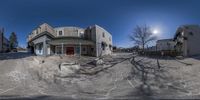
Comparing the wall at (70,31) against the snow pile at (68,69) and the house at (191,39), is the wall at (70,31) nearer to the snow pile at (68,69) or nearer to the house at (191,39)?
the snow pile at (68,69)

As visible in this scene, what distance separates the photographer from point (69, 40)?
36.1 metres

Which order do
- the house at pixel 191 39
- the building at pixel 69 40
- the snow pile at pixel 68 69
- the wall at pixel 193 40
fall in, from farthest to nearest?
the wall at pixel 193 40 < the house at pixel 191 39 < the building at pixel 69 40 < the snow pile at pixel 68 69

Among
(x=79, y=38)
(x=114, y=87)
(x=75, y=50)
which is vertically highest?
(x=79, y=38)

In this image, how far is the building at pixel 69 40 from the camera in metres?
35.4

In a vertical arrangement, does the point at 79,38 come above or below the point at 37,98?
above

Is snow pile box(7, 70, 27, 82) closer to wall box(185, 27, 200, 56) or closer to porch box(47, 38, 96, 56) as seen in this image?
porch box(47, 38, 96, 56)

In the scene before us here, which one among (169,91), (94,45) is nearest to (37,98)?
(169,91)

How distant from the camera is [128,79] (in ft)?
60.1

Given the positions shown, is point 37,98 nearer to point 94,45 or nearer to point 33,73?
point 33,73

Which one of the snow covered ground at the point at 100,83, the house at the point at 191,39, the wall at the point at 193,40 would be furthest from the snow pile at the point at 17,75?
the wall at the point at 193,40

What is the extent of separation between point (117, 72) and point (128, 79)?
3.13 meters

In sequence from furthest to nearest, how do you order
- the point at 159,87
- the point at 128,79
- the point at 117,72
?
1. the point at 117,72
2. the point at 128,79
3. the point at 159,87

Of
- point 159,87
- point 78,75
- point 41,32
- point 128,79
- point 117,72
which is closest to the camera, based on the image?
point 159,87

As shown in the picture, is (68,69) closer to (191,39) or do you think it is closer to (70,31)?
(70,31)
